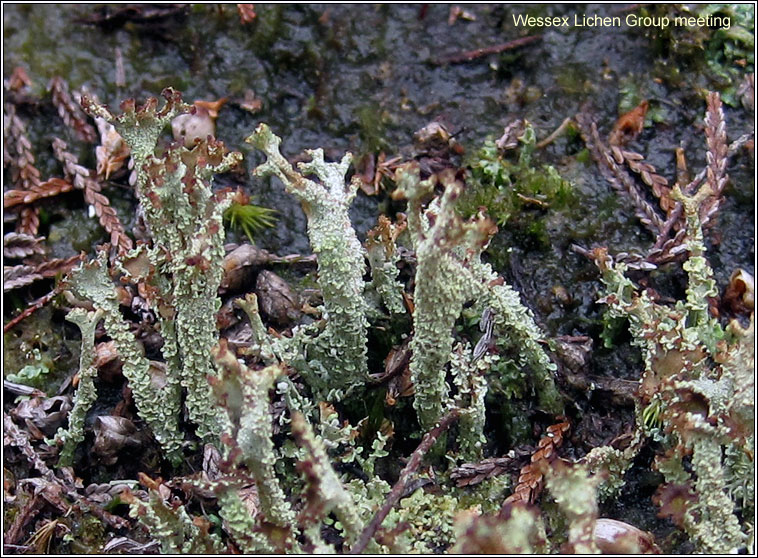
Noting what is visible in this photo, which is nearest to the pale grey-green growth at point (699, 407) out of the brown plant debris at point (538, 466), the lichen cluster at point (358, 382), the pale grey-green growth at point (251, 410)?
the lichen cluster at point (358, 382)

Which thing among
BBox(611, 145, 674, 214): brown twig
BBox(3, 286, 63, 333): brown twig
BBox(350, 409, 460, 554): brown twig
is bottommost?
BBox(350, 409, 460, 554): brown twig

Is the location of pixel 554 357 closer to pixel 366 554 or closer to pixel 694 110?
pixel 366 554

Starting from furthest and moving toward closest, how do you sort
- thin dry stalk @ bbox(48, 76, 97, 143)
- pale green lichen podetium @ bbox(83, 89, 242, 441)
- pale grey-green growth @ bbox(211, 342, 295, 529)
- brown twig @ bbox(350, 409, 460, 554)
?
thin dry stalk @ bbox(48, 76, 97, 143)
pale green lichen podetium @ bbox(83, 89, 242, 441)
brown twig @ bbox(350, 409, 460, 554)
pale grey-green growth @ bbox(211, 342, 295, 529)

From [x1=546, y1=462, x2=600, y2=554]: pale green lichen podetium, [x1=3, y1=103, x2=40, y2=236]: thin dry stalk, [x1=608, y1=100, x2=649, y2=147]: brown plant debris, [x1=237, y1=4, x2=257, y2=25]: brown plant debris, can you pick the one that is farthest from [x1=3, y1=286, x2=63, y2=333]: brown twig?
[x1=608, y1=100, x2=649, y2=147]: brown plant debris

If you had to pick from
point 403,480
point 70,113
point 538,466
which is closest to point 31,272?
point 70,113

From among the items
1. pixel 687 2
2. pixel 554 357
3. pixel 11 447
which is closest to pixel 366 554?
pixel 554 357

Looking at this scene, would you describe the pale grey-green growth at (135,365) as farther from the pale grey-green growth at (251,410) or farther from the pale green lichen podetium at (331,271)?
the pale grey-green growth at (251,410)

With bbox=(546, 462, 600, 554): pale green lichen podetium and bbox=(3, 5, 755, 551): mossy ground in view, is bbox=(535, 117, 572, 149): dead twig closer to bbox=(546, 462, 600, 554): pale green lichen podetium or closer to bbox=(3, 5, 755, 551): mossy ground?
bbox=(3, 5, 755, 551): mossy ground
